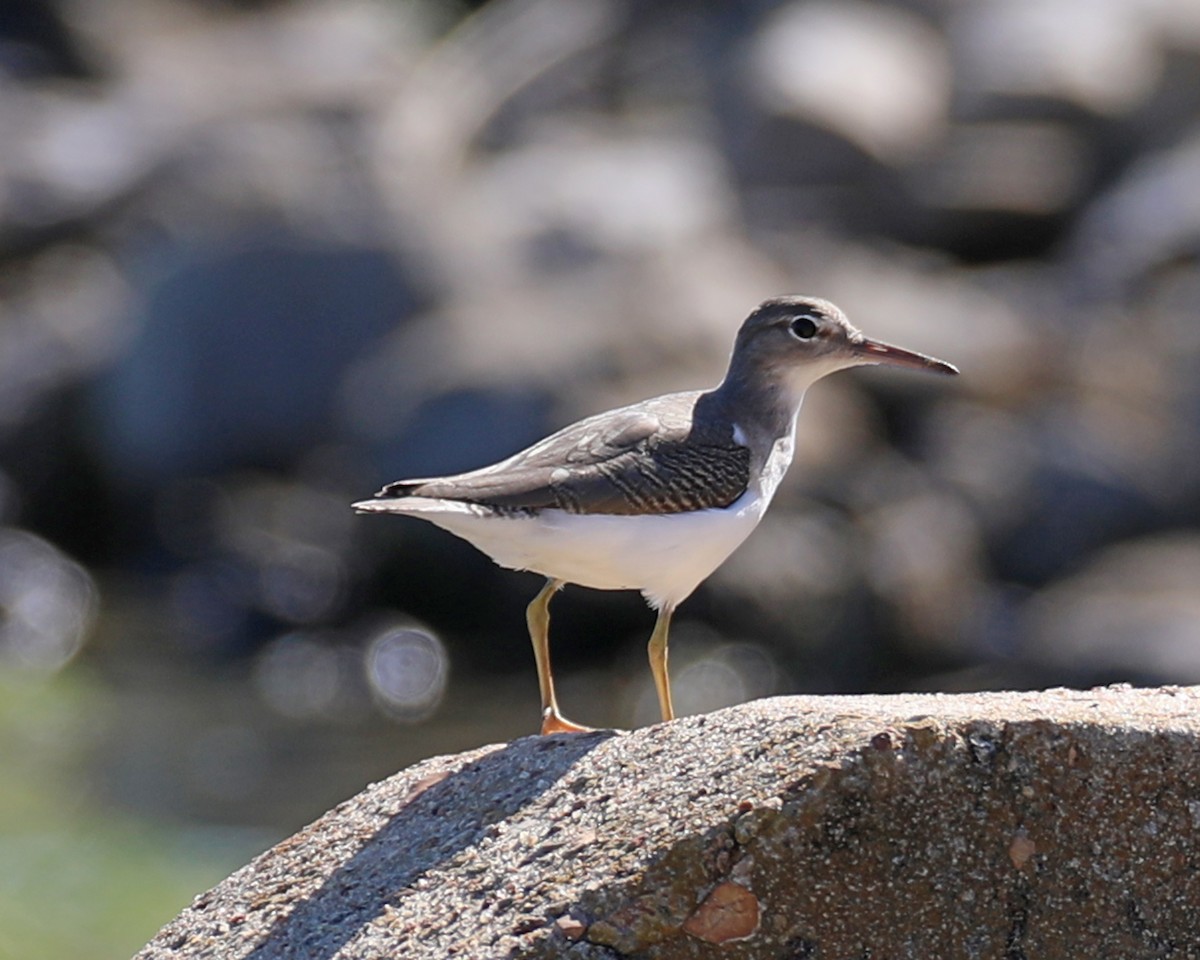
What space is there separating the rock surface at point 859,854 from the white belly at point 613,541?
1721 millimetres

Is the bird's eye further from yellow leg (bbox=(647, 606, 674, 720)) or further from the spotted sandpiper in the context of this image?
yellow leg (bbox=(647, 606, 674, 720))

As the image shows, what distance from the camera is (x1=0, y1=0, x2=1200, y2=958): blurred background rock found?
17594 mm

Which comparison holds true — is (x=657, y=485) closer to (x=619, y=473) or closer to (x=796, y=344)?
(x=619, y=473)

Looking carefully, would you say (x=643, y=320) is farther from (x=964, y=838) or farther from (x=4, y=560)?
(x=964, y=838)

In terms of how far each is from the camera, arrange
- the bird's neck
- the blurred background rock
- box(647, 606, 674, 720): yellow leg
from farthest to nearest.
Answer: the blurred background rock, the bird's neck, box(647, 606, 674, 720): yellow leg

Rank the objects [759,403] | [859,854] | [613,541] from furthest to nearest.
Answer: [759,403] < [613,541] < [859,854]

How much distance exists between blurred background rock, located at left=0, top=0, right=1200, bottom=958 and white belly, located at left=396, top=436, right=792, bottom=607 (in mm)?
7532

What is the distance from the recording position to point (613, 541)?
733cm

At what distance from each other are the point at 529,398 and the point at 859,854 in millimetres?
12624

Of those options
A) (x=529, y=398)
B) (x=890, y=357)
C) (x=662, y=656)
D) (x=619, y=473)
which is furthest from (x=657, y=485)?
(x=529, y=398)

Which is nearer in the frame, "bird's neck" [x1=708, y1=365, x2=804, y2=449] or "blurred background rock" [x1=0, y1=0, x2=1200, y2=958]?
"bird's neck" [x1=708, y1=365, x2=804, y2=449]

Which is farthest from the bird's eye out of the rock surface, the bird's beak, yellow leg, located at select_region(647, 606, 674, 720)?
the rock surface

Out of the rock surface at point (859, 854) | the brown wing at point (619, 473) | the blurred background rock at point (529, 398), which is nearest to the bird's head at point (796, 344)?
the brown wing at point (619, 473)

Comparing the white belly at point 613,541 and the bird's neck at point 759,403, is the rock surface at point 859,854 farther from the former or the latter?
the bird's neck at point 759,403
